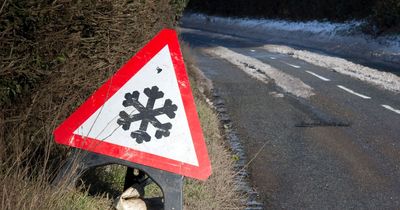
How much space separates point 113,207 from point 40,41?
1.31m

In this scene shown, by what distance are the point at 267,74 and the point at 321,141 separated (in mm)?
8495

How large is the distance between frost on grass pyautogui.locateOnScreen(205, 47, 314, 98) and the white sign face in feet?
33.8

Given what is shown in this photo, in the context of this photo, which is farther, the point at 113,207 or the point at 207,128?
the point at 207,128

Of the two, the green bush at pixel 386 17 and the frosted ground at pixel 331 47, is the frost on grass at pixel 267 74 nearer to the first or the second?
the frosted ground at pixel 331 47

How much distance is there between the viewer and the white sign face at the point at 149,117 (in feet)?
12.7

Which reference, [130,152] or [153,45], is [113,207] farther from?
[153,45]

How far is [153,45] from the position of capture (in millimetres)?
4008

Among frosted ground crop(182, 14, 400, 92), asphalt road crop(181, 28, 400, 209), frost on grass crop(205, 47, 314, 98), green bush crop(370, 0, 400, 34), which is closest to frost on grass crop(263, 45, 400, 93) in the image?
frosted ground crop(182, 14, 400, 92)

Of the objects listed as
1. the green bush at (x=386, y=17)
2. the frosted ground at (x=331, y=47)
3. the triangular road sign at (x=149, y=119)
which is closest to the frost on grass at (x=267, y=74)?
the frosted ground at (x=331, y=47)

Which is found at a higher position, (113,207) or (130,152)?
(130,152)

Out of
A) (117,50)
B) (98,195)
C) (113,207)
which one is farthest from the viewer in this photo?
(117,50)

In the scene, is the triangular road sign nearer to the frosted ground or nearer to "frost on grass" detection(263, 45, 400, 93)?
the frosted ground

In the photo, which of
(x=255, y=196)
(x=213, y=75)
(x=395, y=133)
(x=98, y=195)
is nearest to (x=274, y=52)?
(x=213, y=75)

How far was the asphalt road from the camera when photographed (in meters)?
6.99
